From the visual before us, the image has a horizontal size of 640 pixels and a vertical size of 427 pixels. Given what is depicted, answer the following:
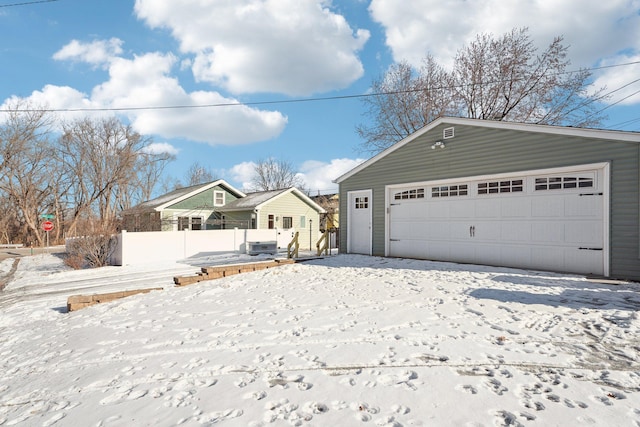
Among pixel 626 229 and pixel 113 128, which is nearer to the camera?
pixel 626 229

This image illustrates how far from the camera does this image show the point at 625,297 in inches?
225

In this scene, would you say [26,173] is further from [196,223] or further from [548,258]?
[548,258]

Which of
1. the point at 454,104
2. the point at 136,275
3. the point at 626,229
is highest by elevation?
the point at 454,104

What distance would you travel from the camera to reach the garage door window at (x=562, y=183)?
781 centimetres

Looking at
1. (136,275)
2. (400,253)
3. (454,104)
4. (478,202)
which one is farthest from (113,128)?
(478,202)

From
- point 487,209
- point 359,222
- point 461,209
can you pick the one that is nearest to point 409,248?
point 461,209

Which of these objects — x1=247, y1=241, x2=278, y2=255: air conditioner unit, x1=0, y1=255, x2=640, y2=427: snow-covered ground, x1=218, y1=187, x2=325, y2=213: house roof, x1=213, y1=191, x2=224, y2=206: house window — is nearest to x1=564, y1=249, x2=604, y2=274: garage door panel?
x1=0, y1=255, x2=640, y2=427: snow-covered ground

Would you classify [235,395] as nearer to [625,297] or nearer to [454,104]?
→ [625,297]

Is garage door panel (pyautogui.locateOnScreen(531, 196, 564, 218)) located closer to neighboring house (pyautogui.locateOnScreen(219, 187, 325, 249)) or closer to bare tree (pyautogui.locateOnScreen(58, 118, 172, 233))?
neighboring house (pyautogui.locateOnScreen(219, 187, 325, 249))

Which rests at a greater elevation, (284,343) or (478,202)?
(478,202)

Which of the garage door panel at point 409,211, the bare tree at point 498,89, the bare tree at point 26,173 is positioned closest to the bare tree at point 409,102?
the bare tree at point 498,89

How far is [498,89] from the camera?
66.4ft

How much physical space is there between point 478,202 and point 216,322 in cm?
775

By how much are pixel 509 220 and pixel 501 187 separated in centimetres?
91
